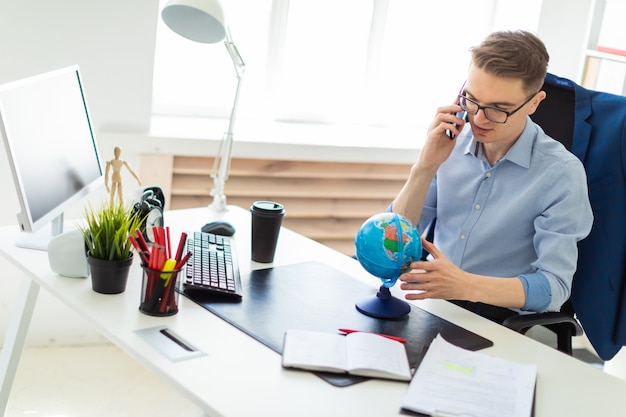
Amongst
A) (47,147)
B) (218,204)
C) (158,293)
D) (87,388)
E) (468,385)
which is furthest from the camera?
(87,388)

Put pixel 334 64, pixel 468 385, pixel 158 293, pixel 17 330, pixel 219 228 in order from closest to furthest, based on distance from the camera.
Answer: pixel 468 385 < pixel 158 293 < pixel 17 330 < pixel 219 228 < pixel 334 64

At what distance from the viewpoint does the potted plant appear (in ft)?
5.53

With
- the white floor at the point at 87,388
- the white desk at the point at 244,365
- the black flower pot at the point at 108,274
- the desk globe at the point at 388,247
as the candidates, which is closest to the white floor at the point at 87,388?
the white floor at the point at 87,388

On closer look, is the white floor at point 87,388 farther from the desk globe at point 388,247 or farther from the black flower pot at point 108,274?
the desk globe at point 388,247

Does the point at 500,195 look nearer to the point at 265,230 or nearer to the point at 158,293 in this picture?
the point at 265,230

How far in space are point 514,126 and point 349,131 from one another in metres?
1.62

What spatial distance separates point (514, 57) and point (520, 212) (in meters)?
0.41

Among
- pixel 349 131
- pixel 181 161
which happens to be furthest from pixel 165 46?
pixel 349 131

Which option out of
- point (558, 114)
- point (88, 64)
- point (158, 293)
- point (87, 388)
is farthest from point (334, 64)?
point (158, 293)

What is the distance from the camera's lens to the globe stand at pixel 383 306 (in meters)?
1.75

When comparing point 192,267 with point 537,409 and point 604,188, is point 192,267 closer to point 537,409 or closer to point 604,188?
point 537,409

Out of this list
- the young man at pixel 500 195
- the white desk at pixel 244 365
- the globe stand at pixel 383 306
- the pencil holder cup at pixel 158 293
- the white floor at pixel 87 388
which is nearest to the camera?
the white desk at pixel 244 365

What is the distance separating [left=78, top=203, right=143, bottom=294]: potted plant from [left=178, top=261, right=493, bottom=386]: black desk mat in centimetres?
16

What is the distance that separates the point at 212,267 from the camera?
1.85 m
